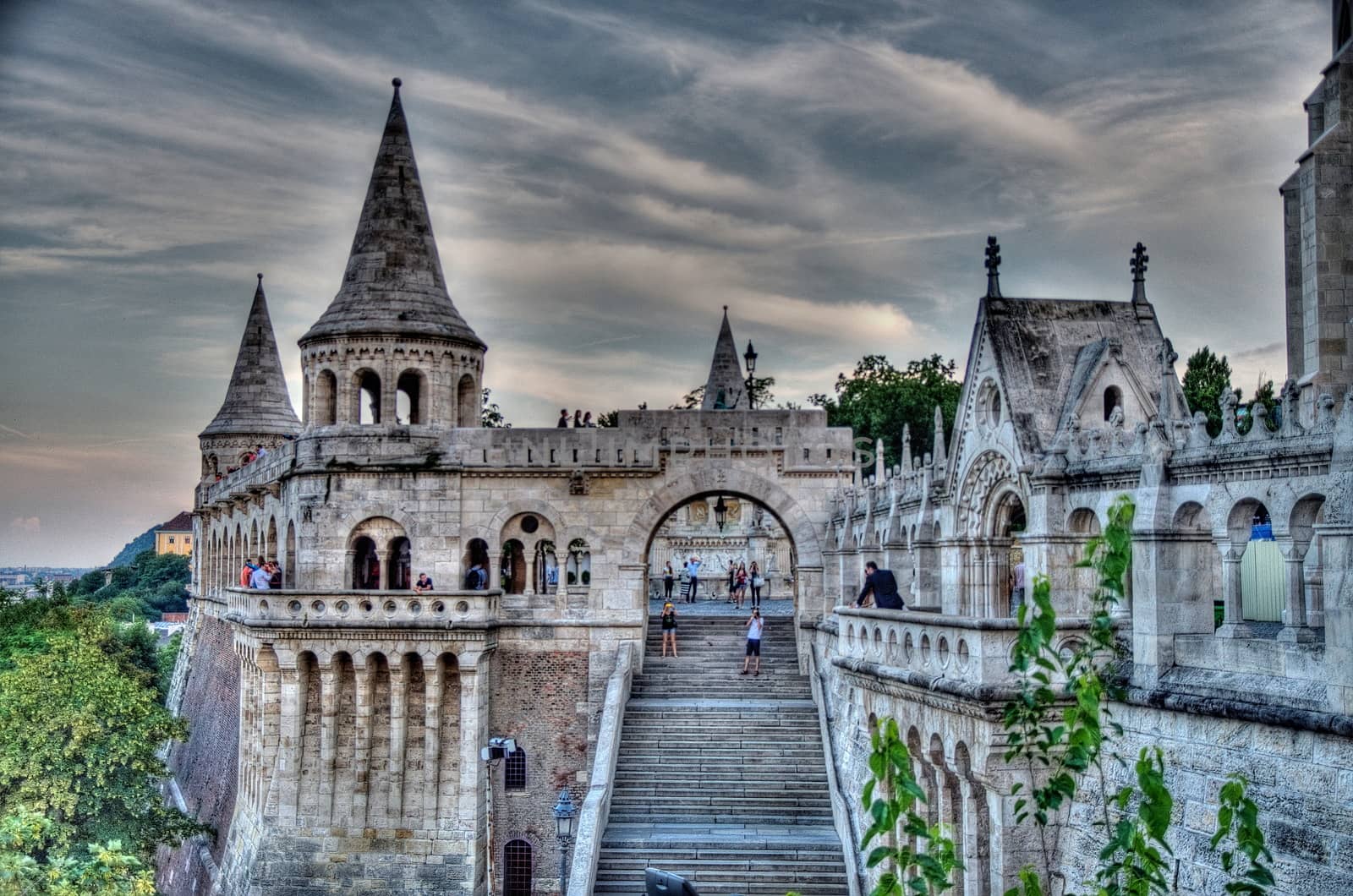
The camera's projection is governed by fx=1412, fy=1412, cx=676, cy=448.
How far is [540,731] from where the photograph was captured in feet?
111

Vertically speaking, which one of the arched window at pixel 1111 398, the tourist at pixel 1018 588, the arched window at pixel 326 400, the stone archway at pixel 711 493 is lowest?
Result: the tourist at pixel 1018 588

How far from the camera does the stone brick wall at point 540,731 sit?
33250 mm

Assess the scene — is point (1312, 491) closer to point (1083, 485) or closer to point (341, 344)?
point (1083, 485)

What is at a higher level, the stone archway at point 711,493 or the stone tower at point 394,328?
the stone tower at point 394,328

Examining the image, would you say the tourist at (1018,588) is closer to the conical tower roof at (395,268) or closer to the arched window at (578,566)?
the arched window at (578,566)

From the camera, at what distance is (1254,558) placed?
20.4 metres

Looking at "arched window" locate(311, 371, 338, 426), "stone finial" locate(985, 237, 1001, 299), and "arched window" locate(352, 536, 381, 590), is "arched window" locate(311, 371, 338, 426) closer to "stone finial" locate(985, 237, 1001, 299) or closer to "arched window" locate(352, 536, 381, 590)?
"arched window" locate(352, 536, 381, 590)

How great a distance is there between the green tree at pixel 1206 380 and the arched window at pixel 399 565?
83.3ft

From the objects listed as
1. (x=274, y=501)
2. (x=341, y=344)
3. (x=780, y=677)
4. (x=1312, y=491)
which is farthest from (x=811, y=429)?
(x=1312, y=491)

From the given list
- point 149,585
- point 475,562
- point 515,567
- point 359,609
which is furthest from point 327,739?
point 149,585

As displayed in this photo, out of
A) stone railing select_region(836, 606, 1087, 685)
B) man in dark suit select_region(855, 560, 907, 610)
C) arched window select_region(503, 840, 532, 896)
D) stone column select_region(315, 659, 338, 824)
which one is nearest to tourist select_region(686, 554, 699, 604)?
arched window select_region(503, 840, 532, 896)

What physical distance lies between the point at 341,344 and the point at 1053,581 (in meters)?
22.3

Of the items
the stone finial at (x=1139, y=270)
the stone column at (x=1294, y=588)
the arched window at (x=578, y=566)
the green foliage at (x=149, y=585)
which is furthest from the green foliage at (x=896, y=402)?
the green foliage at (x=149, y=585)

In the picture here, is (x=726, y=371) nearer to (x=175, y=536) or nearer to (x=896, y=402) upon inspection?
(x=896, y=402)
